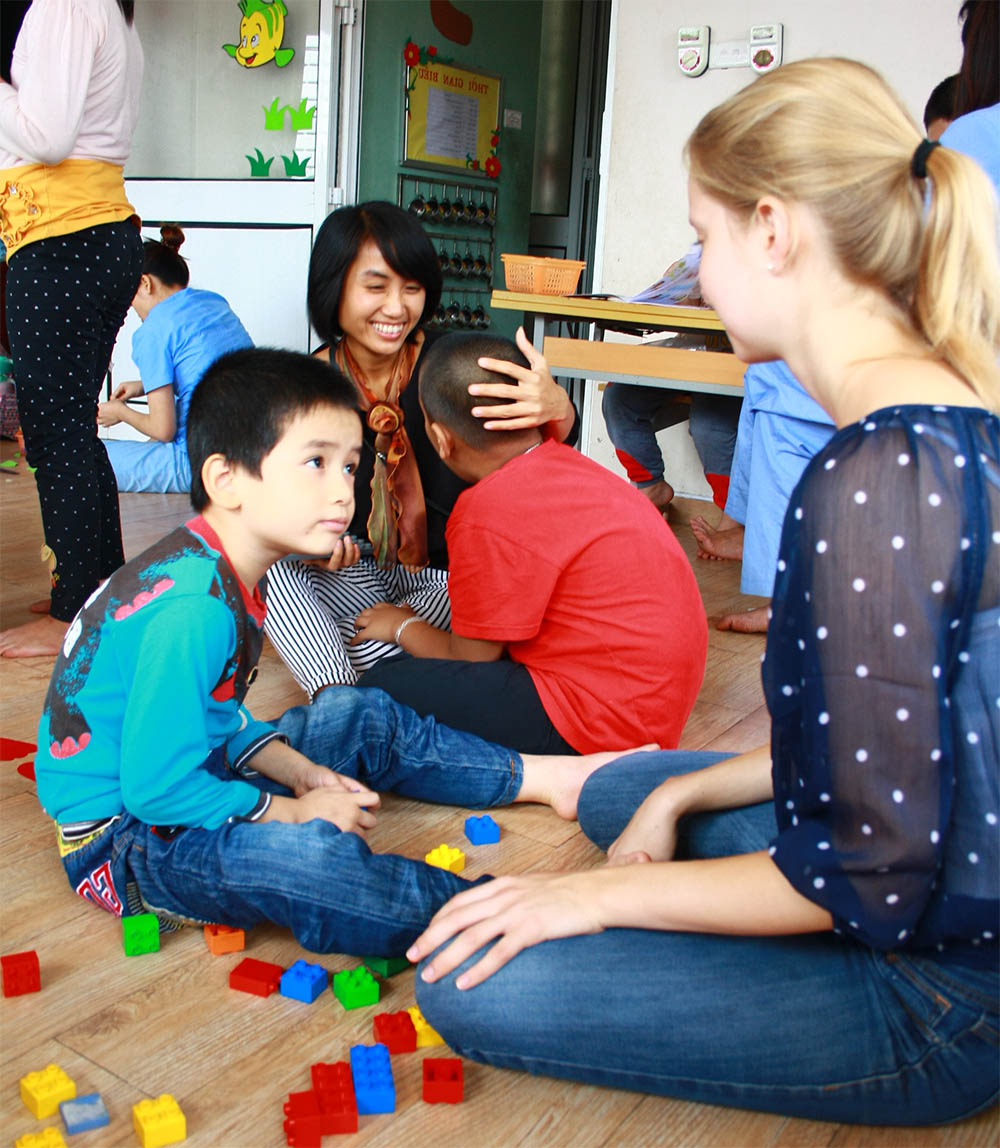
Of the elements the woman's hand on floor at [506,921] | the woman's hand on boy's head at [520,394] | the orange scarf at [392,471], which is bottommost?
the woman's hand on floor at [506,921]

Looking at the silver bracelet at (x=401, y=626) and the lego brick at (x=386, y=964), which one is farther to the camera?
the silver bracelet at (x=401, y=626)

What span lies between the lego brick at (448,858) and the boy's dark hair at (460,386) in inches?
24.6

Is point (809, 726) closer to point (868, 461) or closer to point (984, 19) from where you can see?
point (868, 461)

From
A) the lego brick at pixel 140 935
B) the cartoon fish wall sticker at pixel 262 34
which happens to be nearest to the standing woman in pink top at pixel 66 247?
the lego brick at pixel 140 935

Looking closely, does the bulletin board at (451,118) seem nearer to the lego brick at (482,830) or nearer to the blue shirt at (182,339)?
the blue shirt at (182,339)

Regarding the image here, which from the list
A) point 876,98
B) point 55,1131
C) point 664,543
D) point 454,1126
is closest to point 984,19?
point 664,543

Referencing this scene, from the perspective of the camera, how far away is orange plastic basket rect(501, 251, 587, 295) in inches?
123

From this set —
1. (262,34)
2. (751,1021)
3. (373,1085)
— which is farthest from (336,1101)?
(262,34)

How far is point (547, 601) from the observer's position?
1702mm

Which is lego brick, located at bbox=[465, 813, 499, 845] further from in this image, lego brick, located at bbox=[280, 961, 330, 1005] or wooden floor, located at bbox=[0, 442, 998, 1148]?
lego brick, located at bbox=[280, 961, 330, 1005]

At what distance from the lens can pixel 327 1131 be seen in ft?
3.39

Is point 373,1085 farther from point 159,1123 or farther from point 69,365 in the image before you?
point 69,365

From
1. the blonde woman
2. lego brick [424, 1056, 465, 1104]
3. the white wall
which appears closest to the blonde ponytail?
the blonde woman

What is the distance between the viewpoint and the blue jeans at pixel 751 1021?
96 centimetres
